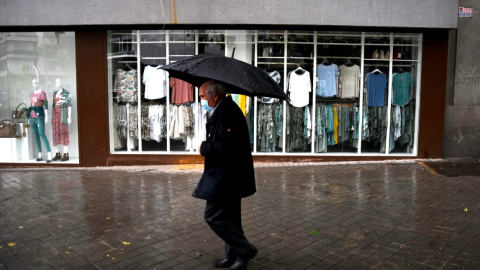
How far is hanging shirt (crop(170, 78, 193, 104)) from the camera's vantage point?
31.3 feet

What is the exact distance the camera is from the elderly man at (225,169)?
154 inches

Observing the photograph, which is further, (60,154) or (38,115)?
(60,154)

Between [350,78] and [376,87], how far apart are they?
640 millimetres

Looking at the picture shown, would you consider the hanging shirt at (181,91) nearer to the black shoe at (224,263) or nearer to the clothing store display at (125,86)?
the clothing store display at (125,86)

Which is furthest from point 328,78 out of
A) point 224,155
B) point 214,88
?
point 224,155

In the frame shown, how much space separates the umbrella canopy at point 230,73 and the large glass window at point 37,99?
6682mm

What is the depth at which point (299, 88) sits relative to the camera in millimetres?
9672

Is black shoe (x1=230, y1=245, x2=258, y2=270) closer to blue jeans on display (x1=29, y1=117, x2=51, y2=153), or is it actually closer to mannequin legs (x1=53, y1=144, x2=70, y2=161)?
mannequin legs (x1=53, y1=144, x2=70, y2=161)

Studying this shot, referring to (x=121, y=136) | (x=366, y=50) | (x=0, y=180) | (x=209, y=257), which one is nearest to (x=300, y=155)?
(x=366, y=50)

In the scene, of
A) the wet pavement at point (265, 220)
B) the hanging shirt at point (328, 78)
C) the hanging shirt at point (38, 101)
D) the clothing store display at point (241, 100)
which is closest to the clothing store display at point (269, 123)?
the clothing store display at point (241, 100)

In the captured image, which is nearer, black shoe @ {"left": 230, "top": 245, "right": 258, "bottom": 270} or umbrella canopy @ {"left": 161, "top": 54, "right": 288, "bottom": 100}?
umbrella canopy @ {"left": 161, "top": 54, "right": 288, "bottom": 100}

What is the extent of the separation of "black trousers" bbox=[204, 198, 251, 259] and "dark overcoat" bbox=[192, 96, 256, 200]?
0.37ft

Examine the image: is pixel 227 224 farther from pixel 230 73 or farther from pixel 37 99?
pixel 37 99

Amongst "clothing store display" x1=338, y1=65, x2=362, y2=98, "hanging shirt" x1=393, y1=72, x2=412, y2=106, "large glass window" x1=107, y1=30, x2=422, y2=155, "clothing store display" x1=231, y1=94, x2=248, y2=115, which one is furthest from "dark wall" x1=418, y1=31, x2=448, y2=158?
"clothing store display" x1=231, y1=94, x2=248, y2=115
